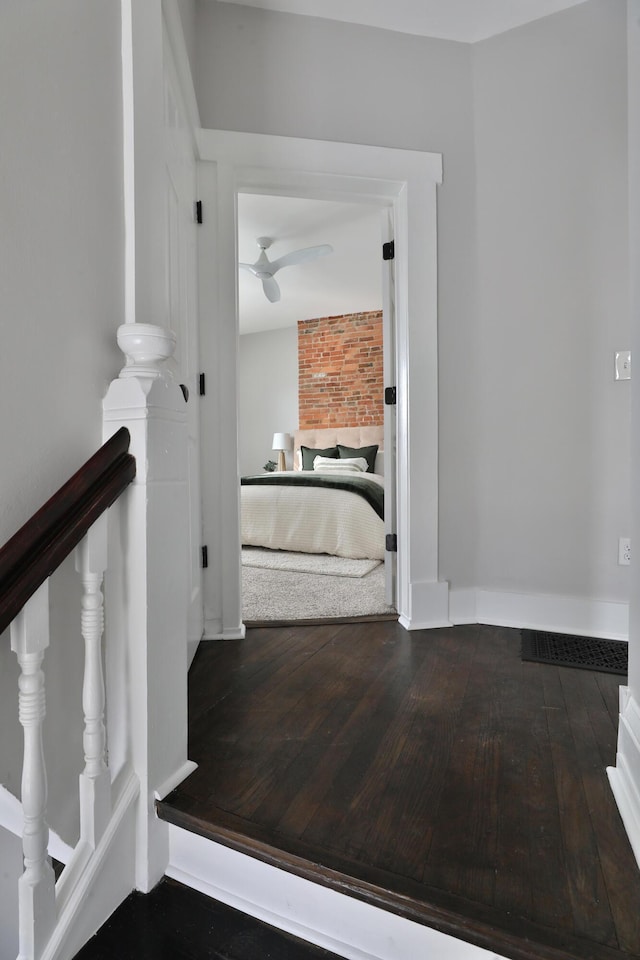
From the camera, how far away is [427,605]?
227 cm

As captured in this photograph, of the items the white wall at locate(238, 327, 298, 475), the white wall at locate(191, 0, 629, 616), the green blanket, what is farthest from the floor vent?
the white wall at locate(238, 327, 298, 475)

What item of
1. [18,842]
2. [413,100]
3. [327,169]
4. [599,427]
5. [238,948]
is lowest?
[238,948]

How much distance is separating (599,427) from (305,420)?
4.94m

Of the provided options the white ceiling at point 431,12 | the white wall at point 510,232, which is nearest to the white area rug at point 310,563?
the white wall at point 510,232

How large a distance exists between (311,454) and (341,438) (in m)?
0.43

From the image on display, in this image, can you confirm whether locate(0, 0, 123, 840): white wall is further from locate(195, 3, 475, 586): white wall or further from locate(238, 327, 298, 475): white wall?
locate(238, 327, 298, 475): white wall

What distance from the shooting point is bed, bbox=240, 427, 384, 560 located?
3.97 metres

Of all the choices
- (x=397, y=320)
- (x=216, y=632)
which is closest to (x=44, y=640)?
(x=216, y=632)

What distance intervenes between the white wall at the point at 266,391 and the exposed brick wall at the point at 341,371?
21cm

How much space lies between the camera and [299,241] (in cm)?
441

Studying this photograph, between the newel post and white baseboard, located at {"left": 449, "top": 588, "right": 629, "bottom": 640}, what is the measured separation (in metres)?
1.53

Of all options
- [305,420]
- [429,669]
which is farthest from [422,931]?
[305,420]

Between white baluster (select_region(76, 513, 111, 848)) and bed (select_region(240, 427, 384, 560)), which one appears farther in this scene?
bed (select_region(240, 427, 384, 560))

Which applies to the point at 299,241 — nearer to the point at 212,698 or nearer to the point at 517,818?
the point at 212,698
